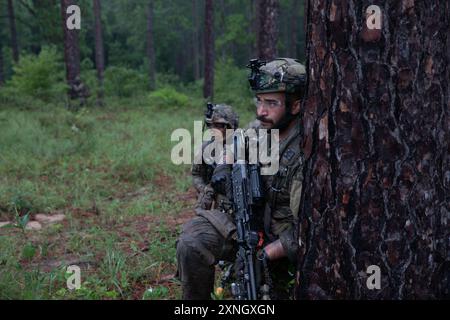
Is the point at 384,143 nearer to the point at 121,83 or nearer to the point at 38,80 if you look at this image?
the point at 38,80

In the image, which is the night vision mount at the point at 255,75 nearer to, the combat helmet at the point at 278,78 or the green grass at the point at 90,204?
the combat helmet at the point at 278,78

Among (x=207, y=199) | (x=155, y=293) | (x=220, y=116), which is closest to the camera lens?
(x=155, y=293)

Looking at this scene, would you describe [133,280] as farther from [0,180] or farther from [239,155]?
[0,180]

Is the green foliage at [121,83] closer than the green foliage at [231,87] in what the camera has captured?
No

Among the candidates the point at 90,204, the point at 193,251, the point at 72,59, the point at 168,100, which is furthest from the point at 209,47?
the point at 193,251

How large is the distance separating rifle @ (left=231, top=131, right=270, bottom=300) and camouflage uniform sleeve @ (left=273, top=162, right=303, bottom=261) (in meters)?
0.16

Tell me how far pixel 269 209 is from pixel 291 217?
0.16m

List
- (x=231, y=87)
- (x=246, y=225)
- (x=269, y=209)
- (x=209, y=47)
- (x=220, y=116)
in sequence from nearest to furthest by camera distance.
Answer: (x=246, y=225), (x=269, y=209), (x=220, y=116), (x=209, y=47), (x=231, y=87)

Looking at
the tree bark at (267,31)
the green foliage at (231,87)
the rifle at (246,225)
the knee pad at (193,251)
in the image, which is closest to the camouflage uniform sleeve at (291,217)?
the rifle at (246,225)

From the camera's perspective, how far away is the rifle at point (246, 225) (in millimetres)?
2785

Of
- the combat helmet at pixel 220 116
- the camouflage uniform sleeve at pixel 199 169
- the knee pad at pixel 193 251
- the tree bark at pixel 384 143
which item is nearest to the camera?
the tree bark at pixel 384 143

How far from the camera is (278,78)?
10.7ft

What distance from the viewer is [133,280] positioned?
3939 millimetres
